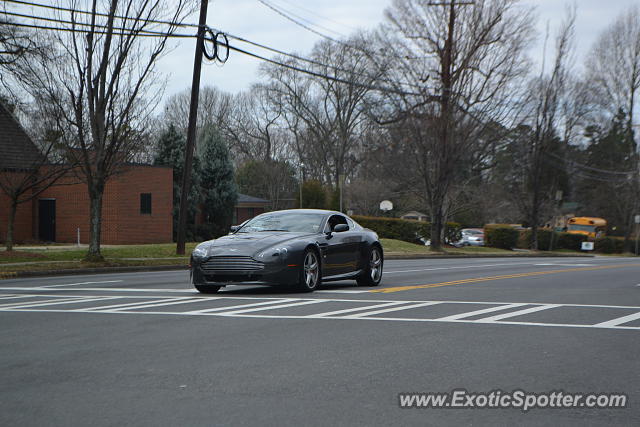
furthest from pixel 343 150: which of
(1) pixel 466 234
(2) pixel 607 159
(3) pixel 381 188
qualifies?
(2) pixel 607 159

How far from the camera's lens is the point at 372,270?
1534 cm

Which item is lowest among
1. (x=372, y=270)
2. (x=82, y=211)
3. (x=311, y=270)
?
(x=372, y=270)

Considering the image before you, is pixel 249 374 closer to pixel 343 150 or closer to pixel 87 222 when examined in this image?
pixel 87 222

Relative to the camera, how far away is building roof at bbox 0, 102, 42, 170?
3397 centimetres

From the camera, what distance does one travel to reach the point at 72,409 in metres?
5.29

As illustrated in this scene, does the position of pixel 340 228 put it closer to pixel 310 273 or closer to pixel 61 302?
pixel 310 273

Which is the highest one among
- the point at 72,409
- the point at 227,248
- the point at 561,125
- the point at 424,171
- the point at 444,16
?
the point at 444,16

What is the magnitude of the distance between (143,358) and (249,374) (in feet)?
4.11

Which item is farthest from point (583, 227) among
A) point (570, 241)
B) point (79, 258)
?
point (79, 258)

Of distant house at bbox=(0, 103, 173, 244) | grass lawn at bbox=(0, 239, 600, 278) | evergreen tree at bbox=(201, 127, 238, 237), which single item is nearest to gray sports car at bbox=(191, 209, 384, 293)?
grass lawn at bbox=(0, 239, 600, 278)

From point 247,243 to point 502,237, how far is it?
41582 mm

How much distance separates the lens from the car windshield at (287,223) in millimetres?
14227

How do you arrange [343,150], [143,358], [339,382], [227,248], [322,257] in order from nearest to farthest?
1. [339,382]
2. [143,358]
3. [227,248]
4. [322,257]
5. [343,150]

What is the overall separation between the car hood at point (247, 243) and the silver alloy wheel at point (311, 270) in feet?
1.27
